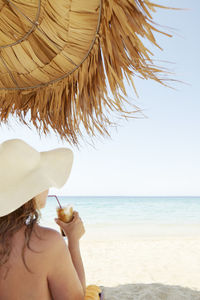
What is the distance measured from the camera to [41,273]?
98 centimetres

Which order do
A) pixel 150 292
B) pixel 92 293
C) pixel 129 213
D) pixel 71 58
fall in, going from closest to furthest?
pixel 92 293
pixel 71 58
pixel 150 292
pixel 129 213

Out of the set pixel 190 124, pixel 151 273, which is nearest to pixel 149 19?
pixel 151 273

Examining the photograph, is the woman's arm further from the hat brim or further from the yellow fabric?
the hat brim

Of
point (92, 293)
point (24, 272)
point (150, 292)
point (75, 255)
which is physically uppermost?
point (24, 272)

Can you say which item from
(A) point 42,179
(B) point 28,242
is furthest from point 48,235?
(A) point 42,179

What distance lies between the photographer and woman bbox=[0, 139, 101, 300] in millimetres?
967

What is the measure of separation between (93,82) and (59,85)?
0.27 m

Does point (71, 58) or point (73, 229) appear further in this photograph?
point (71, 58)

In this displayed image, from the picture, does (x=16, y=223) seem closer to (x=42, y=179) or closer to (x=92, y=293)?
(x=42, y=179)

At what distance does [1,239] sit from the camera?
3.19 ft

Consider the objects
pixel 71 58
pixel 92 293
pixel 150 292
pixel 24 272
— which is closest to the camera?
pixel 24 272

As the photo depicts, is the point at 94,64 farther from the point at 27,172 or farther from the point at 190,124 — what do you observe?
the point at 190,124

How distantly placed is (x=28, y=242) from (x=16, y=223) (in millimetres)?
76

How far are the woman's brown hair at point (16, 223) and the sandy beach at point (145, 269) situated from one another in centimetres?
197
